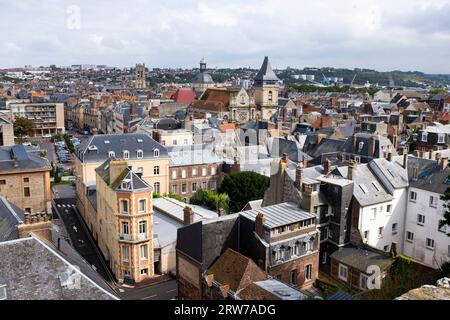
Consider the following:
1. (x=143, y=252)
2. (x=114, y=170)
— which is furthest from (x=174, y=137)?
(x=143, y=252)

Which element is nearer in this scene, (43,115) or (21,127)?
(21,127)

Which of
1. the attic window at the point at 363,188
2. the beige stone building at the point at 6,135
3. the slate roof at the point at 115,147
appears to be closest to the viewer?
the attic window at the point at 363,188

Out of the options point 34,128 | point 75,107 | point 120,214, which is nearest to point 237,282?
point 120,214

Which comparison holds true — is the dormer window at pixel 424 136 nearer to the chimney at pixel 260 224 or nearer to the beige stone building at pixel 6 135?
the chimney at pixel 260 224

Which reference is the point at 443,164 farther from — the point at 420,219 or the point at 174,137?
the point at 174,137

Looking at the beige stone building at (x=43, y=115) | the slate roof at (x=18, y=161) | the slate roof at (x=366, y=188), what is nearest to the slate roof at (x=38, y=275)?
the slate roof at (x=366, y=188)

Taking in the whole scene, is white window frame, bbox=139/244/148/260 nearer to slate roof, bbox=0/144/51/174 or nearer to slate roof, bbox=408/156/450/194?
slate roof, bbox=0/144/51/174

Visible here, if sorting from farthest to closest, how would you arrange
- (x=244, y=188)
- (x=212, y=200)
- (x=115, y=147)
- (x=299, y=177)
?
(x=115, y=147) → (x=244, y=188) → (x=212, y=200) → (x=299, y=177)
